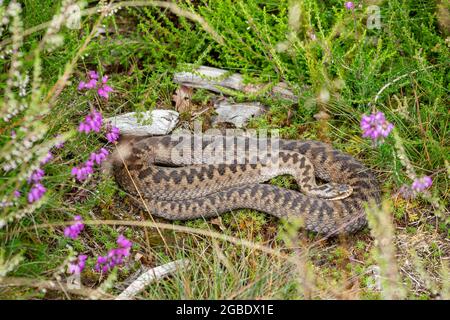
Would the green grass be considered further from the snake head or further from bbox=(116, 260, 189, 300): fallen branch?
the snake head

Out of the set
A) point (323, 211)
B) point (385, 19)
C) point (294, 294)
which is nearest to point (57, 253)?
point (294, 294)

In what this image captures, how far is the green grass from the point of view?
16.3 ft

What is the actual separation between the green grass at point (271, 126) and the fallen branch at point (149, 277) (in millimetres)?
81

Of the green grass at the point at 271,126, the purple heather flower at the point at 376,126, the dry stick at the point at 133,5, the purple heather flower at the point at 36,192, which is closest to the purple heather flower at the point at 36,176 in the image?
the purple heather flower at the point at 36,192

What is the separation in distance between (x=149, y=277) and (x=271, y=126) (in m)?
2.30

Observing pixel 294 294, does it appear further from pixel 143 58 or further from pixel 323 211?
pixel 143 58

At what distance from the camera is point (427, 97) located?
627 centimetres

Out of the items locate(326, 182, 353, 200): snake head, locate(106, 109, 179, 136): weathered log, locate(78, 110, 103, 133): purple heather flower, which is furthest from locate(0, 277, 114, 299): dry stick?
locate(326, 182, 353, 200): snake head

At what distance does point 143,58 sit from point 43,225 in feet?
9.81

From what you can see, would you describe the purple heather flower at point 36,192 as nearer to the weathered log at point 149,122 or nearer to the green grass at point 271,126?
the green grass at point 271,126

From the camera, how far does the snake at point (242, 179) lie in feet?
19.3

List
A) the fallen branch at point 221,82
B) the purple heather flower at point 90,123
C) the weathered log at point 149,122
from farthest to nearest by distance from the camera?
1. the fallen branch at point 221,82
2. the weathered log at point 149,122
3. the purple heather flower at point 90,123

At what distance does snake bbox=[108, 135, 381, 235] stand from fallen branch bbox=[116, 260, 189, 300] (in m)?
0.76

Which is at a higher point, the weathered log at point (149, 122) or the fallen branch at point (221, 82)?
the fallen branch at point (221, 82)
